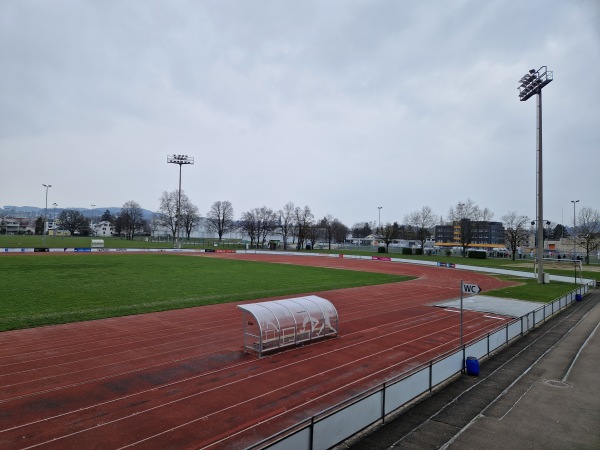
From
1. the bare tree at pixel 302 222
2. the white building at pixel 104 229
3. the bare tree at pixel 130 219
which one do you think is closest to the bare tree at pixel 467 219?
the bare tree at pixel 302 222

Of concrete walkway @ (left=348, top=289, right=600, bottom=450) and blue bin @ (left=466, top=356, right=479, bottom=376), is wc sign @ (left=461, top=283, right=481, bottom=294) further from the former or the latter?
concrete walkway @ (left=348, top=289, right=600, bottom=450)

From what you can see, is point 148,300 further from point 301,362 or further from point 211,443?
point 211,443

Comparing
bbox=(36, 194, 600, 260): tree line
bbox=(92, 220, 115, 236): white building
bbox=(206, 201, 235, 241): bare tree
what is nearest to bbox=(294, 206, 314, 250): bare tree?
bbox=(36, 194, 600, 260): tree line

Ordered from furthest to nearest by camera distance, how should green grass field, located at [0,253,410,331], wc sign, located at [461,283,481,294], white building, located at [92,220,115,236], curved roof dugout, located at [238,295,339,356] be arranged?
white building, located at [92,220,115,236] < green grass field, located at [0,253,410,331] < curved roof dugout, located at [238,295,339,356] < wc sign, located at [461,283,481,294]

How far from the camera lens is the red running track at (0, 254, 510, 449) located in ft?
29.1

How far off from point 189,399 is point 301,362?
4.55m

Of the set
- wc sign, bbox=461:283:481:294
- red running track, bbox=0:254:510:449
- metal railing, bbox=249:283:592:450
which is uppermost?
wc sign, bbox=461:283:481:294

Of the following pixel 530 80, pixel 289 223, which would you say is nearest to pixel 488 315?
pixel 530 80

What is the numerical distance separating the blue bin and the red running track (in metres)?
1.89

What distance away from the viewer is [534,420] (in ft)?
31.7

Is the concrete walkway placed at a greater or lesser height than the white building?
lesser

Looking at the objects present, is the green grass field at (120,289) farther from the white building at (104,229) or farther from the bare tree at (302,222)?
the white building at (104,229)

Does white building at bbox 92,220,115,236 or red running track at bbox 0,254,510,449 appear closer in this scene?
red running track at bbox 0,254,510,449

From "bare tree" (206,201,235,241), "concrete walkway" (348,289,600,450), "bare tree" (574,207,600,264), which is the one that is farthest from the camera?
"bare tree" (206,201,235,241)
